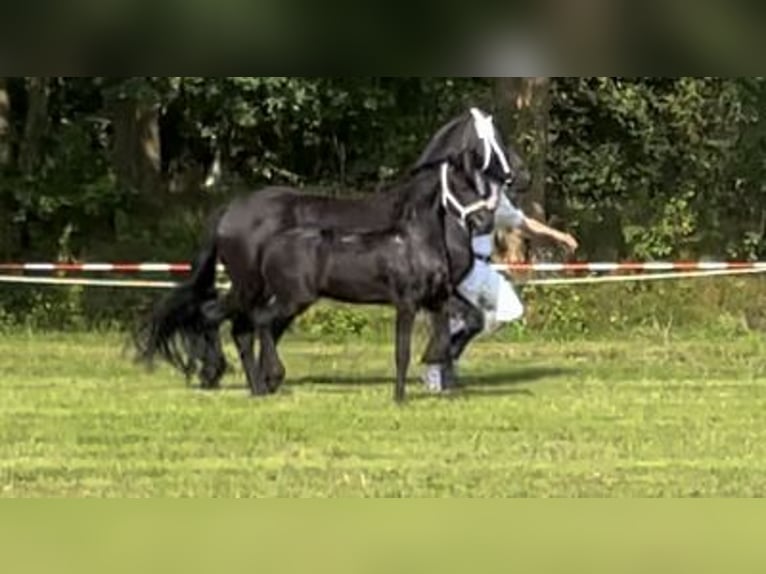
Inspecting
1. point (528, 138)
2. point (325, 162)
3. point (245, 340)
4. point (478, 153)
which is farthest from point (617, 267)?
point (325, 162)

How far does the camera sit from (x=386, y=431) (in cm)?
1008

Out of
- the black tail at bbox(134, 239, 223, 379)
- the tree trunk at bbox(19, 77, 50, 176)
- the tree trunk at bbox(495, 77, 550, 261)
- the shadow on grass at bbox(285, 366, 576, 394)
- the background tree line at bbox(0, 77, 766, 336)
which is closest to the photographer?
the black tail at bbox(134, 239, 223, 379)

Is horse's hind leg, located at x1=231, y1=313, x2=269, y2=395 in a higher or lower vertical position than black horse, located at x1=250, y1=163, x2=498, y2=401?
lower

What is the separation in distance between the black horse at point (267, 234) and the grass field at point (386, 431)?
0.31 metres

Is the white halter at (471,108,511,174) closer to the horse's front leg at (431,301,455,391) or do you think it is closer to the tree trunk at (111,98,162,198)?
the horse's front leg at (431,301,455,391)

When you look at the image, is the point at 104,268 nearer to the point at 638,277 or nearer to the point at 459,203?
the point at 638,277

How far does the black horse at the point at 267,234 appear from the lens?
12.0 meters

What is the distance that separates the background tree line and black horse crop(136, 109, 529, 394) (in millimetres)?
8550

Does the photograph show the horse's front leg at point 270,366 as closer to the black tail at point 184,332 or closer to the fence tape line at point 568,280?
the black tail at point 184,332

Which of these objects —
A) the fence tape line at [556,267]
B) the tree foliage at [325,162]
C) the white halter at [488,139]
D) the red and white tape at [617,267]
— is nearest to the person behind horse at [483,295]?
the white halter at [488,139]

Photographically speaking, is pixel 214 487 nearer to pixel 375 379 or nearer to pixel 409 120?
pixel 375 379

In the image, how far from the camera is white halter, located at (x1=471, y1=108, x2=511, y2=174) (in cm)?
1178

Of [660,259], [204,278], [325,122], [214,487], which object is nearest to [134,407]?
[204,278]

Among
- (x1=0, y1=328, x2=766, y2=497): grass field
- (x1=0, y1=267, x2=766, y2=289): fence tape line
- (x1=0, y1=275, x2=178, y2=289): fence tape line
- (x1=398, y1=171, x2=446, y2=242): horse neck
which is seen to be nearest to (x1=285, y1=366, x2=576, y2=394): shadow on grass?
(x1=0, y1=328, x2=766, y2=497): grass field
